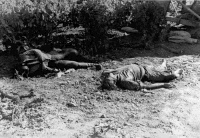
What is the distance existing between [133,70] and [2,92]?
10.7ft

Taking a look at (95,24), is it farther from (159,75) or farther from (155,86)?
(155,86)

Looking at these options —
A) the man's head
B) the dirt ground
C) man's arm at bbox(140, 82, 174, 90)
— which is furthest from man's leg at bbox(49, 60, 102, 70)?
man's arm at bbox(140, 82, 174, 90)

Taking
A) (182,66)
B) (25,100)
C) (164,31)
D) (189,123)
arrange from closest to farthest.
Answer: (189,123), (25,100), (182,66), (164,31)

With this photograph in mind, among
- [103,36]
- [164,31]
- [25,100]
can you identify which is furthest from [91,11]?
[25,100]

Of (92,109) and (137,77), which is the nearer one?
(92,109)

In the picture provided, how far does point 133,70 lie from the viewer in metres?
7.91

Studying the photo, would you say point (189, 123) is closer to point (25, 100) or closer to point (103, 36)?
point (25, 100)

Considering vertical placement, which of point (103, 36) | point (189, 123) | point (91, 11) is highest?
point (91, 11)

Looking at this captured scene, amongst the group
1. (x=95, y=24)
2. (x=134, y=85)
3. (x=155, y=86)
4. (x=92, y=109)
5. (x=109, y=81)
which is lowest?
(x=92, y=109)

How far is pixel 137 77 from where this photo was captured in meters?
7.98

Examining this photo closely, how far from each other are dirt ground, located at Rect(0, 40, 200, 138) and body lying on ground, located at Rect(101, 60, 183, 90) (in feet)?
0.57

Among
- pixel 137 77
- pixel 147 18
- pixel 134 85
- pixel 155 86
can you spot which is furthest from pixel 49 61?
pixel 147 18

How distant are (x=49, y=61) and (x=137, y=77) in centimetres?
253

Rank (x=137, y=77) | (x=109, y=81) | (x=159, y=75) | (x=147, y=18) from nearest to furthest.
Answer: (x=109, y=81), (x=137, y=77), (x=159, y=75), (x=147, y=18)
